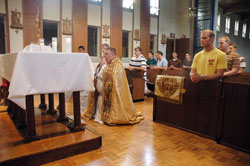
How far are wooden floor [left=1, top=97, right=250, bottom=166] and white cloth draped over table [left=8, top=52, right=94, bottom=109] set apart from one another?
832 millimetres

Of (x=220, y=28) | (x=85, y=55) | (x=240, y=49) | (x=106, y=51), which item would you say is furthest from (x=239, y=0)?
(x=85, y=55)

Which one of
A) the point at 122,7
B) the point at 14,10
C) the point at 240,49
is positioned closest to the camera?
the point at 14,10

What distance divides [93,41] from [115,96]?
590 centimetres

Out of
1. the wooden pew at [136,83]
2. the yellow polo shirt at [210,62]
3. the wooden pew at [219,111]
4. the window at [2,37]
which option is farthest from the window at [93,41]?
the yellow polo shirt at [210,62]

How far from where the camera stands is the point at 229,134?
2.71m

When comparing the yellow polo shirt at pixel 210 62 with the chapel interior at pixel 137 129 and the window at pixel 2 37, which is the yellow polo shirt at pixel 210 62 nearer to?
the chapel interior at pixel 137 129

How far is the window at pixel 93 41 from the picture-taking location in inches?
349

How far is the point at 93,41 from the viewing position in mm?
8961

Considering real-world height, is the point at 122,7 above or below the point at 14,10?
above

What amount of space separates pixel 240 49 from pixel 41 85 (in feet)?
61.2

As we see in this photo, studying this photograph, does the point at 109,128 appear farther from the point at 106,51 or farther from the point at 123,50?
the point at 123,50

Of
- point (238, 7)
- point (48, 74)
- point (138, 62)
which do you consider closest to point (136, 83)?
point (138, 62)

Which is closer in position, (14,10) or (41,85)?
(41,85)

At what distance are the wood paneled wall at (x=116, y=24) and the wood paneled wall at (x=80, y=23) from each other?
1.28 m
